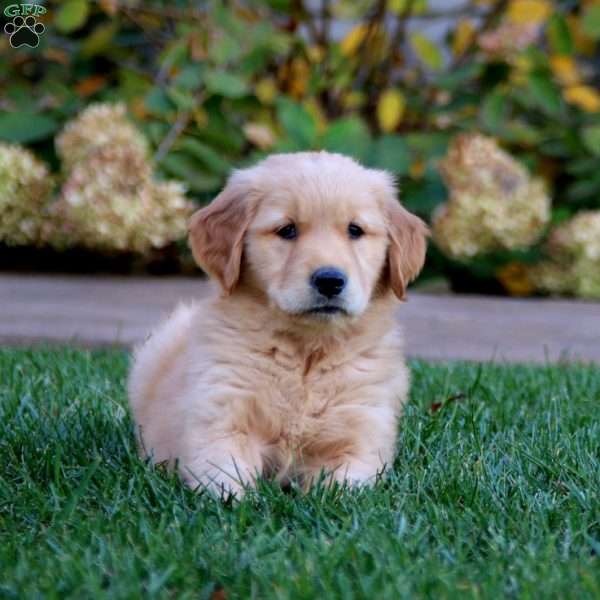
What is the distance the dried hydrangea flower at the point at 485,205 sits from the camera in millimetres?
6398

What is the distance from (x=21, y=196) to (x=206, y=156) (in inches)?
40.0

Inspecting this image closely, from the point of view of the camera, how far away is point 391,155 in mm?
6508

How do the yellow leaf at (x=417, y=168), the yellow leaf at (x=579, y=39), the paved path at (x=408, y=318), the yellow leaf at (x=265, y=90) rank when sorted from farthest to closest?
the yellow leaf at (x=579, y=39) < the yellow leaf at (x=265, y=90) < the yellow leaf at (x=417, y=168) < the paved path at (x=408, y=318)

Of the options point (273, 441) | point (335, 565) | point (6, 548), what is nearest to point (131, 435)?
point (273, 441)

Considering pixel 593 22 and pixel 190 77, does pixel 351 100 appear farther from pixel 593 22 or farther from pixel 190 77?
pixel 593 22

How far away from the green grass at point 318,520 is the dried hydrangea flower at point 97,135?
255 centimetres

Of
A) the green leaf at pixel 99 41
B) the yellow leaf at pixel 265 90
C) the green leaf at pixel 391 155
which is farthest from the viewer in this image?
the green leaf at pixel 99 41

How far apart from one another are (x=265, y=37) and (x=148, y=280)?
1.55m

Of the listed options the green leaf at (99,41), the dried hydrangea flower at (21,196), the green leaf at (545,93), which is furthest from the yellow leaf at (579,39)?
the dried hydrangea flower at (21,196)

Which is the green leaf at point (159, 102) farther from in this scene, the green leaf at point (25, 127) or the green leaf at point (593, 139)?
the green leaf at point (593, 139)

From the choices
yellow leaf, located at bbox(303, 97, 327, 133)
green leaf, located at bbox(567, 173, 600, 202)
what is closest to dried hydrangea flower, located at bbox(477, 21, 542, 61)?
green leaf, located at bbox(567, 173, 600, 202)

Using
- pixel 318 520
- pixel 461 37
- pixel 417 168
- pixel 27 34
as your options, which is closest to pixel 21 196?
pixel 27 34

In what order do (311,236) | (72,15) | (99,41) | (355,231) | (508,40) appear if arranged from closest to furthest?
(311,236)
(355,231)
(72,15)
(99,41)
(508,40)

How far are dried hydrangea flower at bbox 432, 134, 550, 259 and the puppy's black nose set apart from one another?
3.44m
